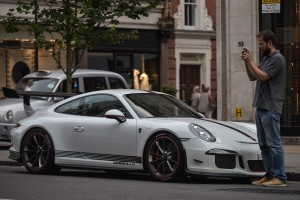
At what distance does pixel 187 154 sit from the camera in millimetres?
11570

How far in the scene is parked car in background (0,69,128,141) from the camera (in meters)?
19.7

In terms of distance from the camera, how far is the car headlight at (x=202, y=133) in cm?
1159

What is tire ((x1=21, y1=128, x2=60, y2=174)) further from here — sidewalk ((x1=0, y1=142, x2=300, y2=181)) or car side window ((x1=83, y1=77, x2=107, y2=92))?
car side window ((x1=83, y1=77, x2=107, y2=92))

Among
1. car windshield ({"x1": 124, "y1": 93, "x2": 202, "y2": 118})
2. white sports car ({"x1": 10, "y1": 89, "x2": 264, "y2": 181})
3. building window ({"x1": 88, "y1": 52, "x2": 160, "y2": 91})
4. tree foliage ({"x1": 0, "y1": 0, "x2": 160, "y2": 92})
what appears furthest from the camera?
building window ({"x1": 88, "y1": 52, "x2": 160, "y2": 91})

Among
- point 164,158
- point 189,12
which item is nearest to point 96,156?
point 164,158

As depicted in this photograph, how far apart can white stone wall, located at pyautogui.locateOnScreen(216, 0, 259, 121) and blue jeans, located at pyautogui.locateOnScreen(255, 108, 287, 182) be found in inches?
374

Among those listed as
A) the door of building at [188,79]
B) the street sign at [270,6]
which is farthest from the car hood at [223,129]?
the door of building at [188,79]

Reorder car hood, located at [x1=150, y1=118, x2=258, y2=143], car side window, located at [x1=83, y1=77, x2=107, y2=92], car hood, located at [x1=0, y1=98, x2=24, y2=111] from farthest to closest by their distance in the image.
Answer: car side window, located at [x1=83, y1=77, x2=107, y2=92]
car hood, located at [x1=0, y1=98, x2=24, y2=111]
car hood, located at [x1=150, y1=118, x2=258, y2=143]

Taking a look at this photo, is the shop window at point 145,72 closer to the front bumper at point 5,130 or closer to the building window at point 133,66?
the building window at point 133,66

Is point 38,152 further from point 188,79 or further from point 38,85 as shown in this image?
point 188,79

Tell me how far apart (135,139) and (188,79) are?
25924 millimetres

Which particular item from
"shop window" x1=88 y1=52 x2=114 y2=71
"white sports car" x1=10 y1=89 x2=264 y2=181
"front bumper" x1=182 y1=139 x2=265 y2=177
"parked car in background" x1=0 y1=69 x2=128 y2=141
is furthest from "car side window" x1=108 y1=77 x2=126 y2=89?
"shop window" x1=88 y1=52 x2=114 y2=71

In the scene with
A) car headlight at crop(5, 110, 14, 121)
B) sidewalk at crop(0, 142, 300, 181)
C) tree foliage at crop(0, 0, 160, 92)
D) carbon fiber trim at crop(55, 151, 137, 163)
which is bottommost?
sidewalk at crop(0, 142, 300, 181)

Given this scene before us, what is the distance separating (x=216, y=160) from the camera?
1148 cm
